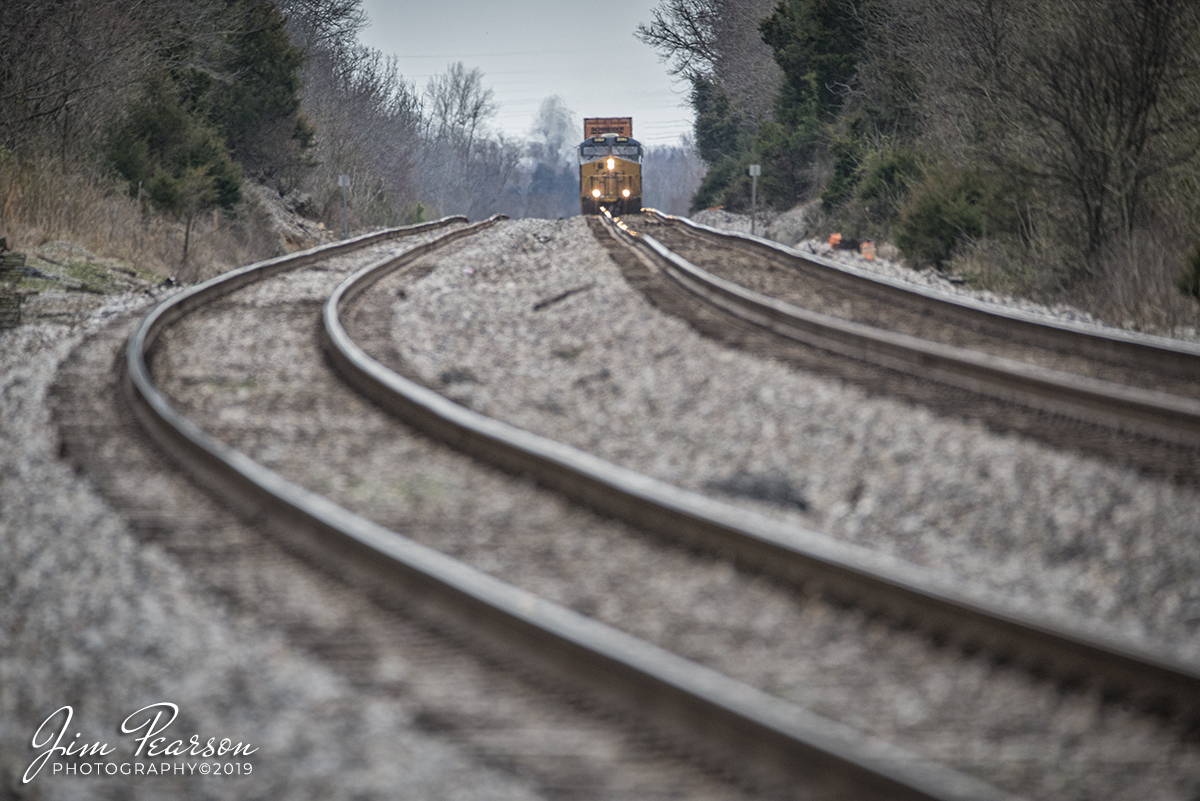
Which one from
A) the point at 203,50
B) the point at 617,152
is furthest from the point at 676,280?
the point at 617,152

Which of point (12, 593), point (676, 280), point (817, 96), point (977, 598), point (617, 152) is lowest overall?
point (12, 593)

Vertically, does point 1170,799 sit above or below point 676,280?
below

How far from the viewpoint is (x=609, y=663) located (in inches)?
111

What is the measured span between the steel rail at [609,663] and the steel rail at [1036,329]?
5196 millimetres

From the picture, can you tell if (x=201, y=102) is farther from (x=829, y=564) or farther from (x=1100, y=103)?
(x=829, y=564)

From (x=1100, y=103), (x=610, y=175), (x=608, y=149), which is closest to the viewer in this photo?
(x=1100, y=103)

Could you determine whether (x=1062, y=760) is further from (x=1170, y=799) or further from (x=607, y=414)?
(x=607, y=414)

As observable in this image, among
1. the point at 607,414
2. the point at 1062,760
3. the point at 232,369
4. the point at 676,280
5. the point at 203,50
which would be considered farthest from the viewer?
the point at 203,50

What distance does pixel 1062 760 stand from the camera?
103 inches

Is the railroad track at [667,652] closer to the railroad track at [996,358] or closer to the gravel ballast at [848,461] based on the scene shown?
the gravel ballast at [848,461]

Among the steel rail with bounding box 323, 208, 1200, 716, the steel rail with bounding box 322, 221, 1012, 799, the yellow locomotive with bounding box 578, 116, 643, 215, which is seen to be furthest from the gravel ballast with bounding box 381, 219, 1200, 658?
the yellow locomotive with bounding box 578, 116, 643, 215

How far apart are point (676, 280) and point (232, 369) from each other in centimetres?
476

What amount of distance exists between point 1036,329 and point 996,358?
1.05 m

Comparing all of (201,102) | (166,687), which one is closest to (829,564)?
(166,687)
